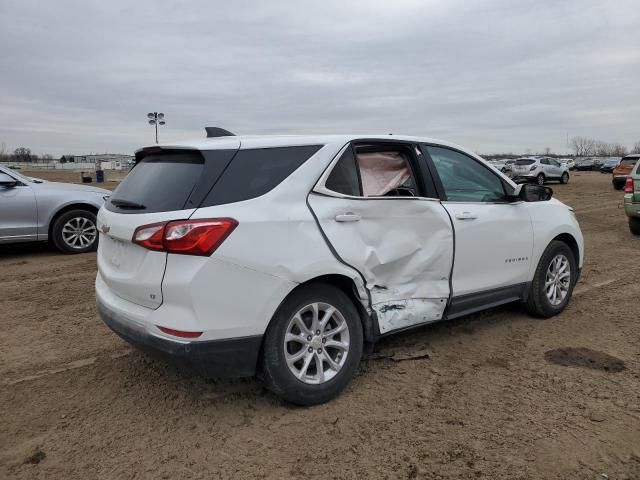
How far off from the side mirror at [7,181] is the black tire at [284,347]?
21.5ft

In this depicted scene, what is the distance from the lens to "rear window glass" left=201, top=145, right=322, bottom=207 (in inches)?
120

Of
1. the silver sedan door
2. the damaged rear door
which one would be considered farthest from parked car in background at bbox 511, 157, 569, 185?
the damaged rear door

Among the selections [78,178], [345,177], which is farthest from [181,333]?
[78,178]

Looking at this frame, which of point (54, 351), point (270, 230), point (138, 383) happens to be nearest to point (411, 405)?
point (270, 230)

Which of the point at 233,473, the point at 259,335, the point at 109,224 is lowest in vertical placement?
the point at 233,473

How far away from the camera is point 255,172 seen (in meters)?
3.20

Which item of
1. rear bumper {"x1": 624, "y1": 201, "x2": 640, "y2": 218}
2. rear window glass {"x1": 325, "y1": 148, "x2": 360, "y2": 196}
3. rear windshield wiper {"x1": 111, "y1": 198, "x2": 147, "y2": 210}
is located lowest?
rear bumper {"x1": 624, "y1": 201, "x2": 640, "y2": 218}

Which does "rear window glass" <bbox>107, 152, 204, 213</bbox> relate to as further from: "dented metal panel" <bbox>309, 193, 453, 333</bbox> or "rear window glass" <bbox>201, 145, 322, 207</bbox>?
"dented metal panel" <bbox>309, 193, 453, 333</bbox>

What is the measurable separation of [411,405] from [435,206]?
147 cm

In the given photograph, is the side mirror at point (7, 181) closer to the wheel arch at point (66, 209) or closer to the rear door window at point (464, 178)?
the wheel arch at point (66, 209)

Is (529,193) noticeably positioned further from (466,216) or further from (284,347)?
(284,347)

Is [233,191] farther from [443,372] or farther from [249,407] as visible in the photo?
[443,372]

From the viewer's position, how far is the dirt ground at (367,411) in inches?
108

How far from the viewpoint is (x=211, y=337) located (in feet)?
9.52
